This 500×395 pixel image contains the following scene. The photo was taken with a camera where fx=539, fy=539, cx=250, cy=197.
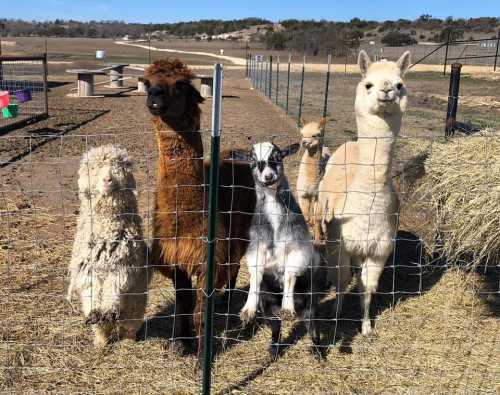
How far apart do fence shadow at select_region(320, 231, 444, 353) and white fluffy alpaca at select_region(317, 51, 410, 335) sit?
0.49ft

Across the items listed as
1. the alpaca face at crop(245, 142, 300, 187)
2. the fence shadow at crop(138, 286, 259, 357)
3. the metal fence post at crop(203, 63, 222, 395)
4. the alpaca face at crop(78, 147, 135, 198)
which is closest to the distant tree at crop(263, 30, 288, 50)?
the fence shadow at crop(138, 286, 259, 357)

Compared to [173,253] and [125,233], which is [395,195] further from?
[125,233]

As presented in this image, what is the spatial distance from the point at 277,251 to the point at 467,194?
139cm

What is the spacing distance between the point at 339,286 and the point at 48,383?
87.1 inches

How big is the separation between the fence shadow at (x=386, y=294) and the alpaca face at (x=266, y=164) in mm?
1072

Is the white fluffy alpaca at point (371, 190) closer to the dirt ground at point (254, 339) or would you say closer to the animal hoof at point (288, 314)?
the dirt ground at point (254, 339)

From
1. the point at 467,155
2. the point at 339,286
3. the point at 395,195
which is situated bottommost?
the point at 339,286

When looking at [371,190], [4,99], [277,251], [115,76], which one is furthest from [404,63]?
[115,76]

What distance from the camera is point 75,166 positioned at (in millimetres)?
8562

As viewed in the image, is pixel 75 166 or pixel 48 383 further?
pixel 75 166

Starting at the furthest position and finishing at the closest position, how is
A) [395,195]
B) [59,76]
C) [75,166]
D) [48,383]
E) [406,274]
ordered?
[59,76], [75,166], [406,274], [395,195], [48,383]

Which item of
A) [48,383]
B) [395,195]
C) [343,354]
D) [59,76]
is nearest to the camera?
[48,383]

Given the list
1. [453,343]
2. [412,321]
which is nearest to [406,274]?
[412,321]

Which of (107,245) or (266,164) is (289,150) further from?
(107,245)
